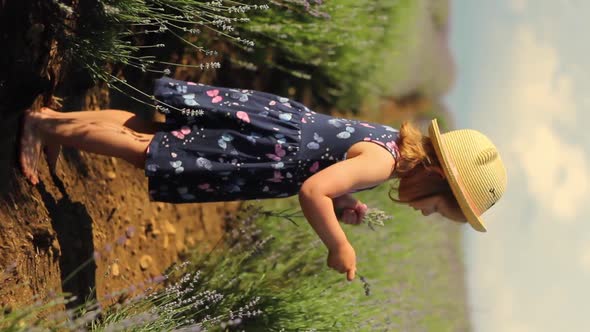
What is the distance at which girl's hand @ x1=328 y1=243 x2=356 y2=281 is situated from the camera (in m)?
1.57

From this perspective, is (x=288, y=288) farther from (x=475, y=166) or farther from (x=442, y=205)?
(x=475, y=166)

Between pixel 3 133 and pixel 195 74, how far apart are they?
3.36 ft

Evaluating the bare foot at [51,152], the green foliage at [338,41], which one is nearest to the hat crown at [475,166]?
the green foliage at [338,41]

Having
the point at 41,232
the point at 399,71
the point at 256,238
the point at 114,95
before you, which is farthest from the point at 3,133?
the point at 399,71

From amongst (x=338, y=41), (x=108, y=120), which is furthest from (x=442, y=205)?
(x=338, y=41)

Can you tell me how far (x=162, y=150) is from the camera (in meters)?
1.61

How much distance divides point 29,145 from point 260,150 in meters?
0.61

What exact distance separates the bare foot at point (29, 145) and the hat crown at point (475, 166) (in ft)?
3.59

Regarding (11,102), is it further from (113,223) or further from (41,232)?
(113,223)

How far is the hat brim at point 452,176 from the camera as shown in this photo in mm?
1601

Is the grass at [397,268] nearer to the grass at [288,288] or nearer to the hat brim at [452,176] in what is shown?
the grass at [288,288]

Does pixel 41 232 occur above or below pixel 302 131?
below

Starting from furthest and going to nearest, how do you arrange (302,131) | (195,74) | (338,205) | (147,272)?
(195,74) < (147,272) < (338,205) < (302,131)

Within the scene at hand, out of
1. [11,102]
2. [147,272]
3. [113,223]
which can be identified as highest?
[11,102]
